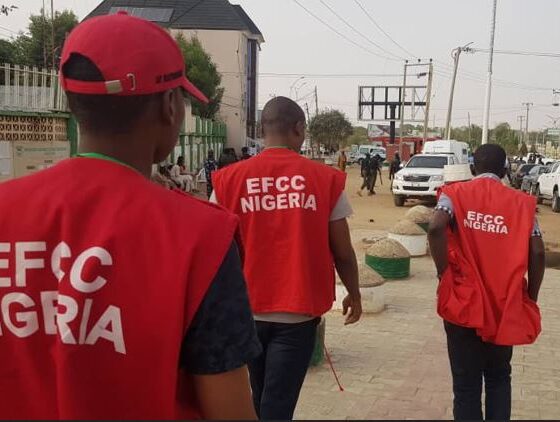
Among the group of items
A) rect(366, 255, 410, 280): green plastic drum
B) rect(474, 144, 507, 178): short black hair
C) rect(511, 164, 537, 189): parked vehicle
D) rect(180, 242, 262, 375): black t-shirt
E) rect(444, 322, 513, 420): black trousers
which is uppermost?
rect(474, 144, 507, 178): short black hair

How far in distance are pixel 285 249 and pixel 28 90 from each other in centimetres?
1302

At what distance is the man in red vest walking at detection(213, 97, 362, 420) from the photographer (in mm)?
3002

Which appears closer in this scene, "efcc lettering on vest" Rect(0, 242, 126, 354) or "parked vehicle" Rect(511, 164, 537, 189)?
"efcc lettering on vest" Rect(0, 242, 126, 354)

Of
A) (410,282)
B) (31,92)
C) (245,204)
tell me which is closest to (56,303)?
(245,204)

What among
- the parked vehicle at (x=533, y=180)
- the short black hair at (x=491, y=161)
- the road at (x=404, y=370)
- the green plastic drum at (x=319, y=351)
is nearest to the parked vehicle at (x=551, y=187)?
the parked vehicle at (x=533, y=180)

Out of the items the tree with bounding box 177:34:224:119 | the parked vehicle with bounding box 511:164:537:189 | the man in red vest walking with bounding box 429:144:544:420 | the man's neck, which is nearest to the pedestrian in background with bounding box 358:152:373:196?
the parked vehicle with bounding box 511:164:537:189

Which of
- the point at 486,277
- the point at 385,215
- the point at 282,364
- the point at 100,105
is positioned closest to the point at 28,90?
the point at 385,215

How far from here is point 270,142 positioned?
321cm

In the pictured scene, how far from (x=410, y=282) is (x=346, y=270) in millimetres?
5946

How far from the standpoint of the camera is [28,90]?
14391 mm

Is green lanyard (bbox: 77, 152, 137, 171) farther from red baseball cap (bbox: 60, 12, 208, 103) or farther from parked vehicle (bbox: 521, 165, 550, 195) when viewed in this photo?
parked vehicle (bbox: 521, 165, 550, 195)

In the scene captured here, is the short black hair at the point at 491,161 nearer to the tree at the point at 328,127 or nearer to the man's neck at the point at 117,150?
the man's neck at the point at 117,150

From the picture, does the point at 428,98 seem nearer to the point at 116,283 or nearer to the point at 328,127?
the point at 328,127

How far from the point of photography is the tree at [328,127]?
2653 inches
